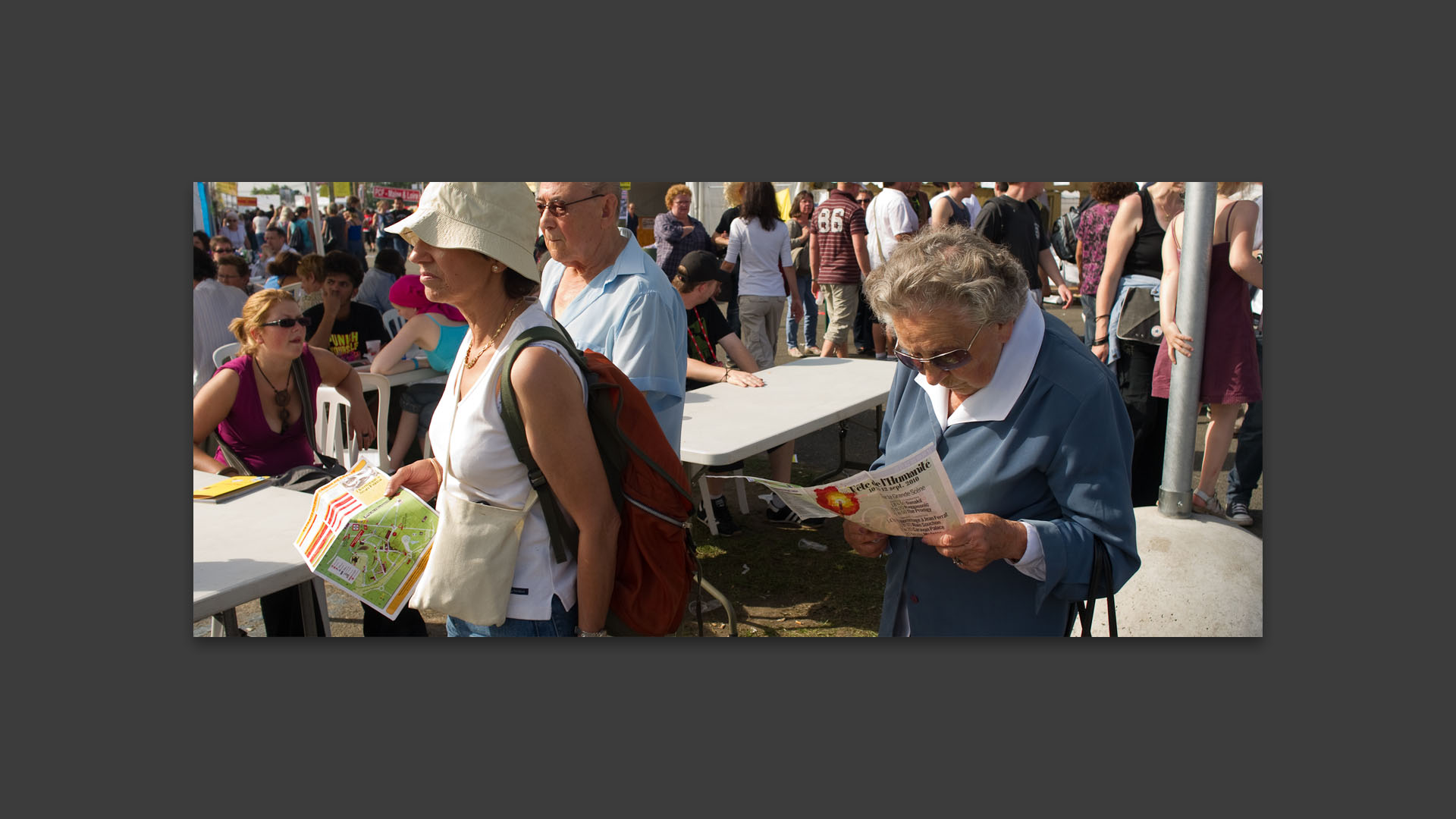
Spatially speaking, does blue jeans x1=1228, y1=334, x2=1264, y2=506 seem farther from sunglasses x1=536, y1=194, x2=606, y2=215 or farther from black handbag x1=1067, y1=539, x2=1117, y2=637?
sunglasses x1=536, y1=194, x2=606, y2=215

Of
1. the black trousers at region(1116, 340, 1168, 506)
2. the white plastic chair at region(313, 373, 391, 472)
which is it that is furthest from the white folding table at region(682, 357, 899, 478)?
the white plastic chair at region(313, 373, 391, 472)

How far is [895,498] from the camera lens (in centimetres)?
198

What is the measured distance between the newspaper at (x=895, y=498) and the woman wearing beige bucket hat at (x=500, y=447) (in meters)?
0.38

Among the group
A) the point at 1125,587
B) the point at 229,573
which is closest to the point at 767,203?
the point at 1125,587

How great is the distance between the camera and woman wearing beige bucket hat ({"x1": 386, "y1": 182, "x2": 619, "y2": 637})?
6.35 feet

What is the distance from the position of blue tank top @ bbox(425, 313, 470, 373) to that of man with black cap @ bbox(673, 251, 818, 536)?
1.35 meters

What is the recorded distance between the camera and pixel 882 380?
5238 mm

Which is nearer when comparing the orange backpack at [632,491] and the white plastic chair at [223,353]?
the orange backpack at [632,491]

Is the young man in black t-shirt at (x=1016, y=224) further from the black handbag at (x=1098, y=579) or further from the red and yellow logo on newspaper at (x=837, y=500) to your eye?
the red and yellow logo on newspaper at (x=837, y=500)

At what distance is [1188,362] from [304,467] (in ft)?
10.0

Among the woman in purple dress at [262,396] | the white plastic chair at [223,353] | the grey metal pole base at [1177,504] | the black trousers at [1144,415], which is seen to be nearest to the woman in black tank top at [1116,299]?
the black trousers at [1144,415]

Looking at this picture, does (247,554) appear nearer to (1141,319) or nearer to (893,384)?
(893,384)

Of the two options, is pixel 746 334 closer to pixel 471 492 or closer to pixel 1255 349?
pixel 1255 349

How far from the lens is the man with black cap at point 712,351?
16.2ft
